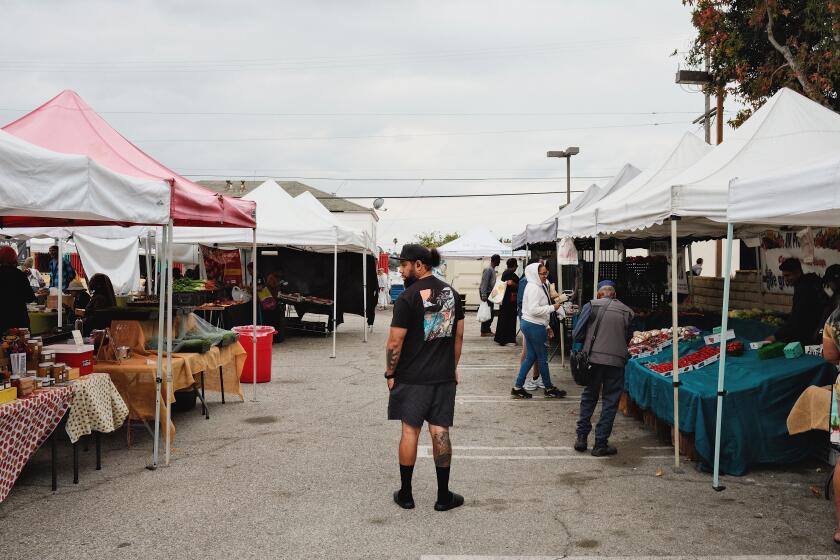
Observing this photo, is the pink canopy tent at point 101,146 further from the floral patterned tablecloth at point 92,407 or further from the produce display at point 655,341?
the produce display at point 655,341

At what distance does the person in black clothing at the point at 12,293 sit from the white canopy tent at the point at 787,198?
286 inches

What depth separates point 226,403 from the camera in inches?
352

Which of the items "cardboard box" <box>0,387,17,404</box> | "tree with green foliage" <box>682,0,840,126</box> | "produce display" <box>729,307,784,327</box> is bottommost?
"cardboard box" <box>0,387,17,404</box>

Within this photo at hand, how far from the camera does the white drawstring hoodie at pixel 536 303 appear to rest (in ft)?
29.1

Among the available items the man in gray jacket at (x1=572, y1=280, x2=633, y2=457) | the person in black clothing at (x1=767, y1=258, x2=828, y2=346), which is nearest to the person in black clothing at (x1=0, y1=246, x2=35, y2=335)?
the man in gray jacket at (x1=572, y1=280, x2=633, y2=457)

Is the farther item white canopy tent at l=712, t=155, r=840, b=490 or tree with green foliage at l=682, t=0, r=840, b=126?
tree with green foliage at l=682, t=0, r=840, b=126

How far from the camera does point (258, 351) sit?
34.0 ft

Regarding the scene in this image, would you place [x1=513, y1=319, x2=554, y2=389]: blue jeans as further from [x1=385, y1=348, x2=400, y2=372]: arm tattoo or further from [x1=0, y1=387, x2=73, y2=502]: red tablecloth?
[x1=0, y1=387, x2=73, y2=502]: red tablecloth

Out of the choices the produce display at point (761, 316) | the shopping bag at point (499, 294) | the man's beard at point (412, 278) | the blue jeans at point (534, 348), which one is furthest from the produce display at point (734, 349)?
the shopping bag at point (499, 294)

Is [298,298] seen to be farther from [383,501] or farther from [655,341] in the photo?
[383,501]

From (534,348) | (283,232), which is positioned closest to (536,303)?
(534,348)

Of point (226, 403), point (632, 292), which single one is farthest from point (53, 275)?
point (632, 292)

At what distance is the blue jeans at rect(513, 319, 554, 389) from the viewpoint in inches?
352

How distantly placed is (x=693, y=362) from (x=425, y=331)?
11.4 ft
